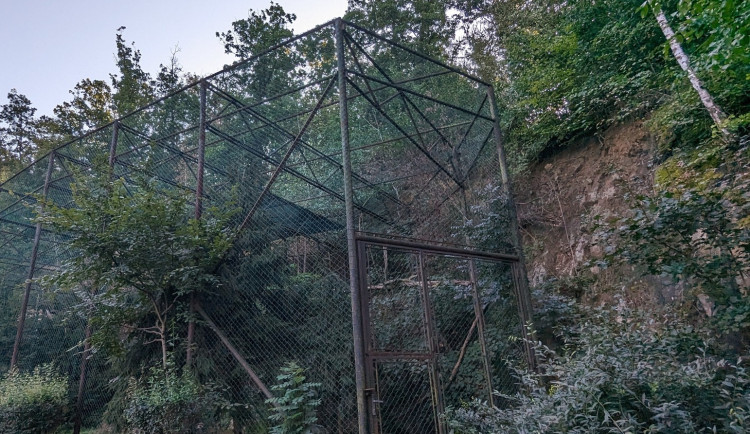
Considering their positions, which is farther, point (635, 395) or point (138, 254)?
point (138, 254)

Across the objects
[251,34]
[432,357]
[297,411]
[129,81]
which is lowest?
[297,411]

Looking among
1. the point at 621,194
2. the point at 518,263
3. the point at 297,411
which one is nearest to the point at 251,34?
the point at 621,194

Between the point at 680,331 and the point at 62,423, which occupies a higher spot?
the point at 680,331

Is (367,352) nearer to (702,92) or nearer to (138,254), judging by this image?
(138,254)

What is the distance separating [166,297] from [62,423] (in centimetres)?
238

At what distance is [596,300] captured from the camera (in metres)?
5.71

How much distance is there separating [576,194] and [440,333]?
3.55 m

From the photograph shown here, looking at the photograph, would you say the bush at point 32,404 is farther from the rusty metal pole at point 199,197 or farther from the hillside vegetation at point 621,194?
the rusty metal pole at point 199,197

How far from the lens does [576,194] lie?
6.91 metres

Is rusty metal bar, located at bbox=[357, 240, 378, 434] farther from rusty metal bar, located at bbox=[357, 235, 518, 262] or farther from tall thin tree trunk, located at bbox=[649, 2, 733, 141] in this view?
tall thin tree trunk, located at bbox=[649, 2, 733, 141]

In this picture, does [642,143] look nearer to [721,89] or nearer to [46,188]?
[721,89]

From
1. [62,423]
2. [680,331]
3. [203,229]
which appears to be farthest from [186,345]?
[680,331]

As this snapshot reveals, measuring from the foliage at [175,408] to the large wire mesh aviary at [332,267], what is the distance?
20 cm

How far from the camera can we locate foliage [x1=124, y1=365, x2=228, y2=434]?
12.8 feet
